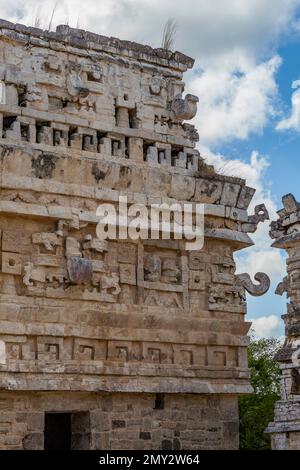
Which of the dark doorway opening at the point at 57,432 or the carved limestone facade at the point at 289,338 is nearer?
the dark doorway opening at the point at 57,432

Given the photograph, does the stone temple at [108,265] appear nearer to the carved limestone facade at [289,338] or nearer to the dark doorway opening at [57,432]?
the dark doorway opening at [57,432]

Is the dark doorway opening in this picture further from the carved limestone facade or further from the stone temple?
the carved limestone facade

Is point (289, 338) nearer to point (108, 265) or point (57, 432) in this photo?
point (57, 432)

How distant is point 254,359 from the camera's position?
34969mm

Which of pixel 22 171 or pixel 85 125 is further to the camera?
pixel 85 125

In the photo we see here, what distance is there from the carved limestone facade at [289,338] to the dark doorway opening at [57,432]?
4689mm

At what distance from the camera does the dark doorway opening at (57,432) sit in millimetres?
14234

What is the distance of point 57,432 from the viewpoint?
14.3 meters

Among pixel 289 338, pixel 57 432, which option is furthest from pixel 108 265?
pixel 289 338

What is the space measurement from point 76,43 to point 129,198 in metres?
2.38

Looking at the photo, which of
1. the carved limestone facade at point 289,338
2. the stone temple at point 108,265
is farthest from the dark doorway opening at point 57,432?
the carved limestone facade at point 289,338

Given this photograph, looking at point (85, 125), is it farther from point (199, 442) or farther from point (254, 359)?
point (254, 359)

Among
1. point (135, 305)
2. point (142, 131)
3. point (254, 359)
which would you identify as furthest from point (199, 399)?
point (254, 359)
